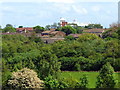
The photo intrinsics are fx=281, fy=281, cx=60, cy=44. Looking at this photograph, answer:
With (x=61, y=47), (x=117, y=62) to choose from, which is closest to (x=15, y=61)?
(x=61, y=47)

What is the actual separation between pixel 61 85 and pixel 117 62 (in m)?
9.65

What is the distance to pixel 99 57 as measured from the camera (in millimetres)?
20234

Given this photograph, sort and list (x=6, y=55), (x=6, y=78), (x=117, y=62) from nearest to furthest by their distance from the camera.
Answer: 1. (x=6, y=78)
2. (x=117, y=62)
3. (x=6, y=55)

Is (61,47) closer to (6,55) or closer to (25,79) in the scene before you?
(6,55)

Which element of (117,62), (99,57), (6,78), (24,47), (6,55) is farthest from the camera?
(24,47)

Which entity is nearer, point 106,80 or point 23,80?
point 23,80

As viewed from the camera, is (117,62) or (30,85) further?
(117,62)

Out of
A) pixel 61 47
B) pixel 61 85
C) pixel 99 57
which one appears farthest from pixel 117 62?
pixel 61 85

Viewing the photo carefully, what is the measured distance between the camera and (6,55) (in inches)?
869

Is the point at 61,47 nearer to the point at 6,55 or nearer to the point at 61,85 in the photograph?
the point at 6,55

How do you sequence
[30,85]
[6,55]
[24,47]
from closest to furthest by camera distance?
[30,85] → [6,55] → [24,47]

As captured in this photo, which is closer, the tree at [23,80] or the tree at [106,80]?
the tree at [106,80]

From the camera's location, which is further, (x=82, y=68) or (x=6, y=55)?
(x=6, y=55)

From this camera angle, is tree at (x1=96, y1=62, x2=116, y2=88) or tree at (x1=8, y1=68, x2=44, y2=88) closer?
tree at (x1=96, y1=62, x2=116, y2=88)
